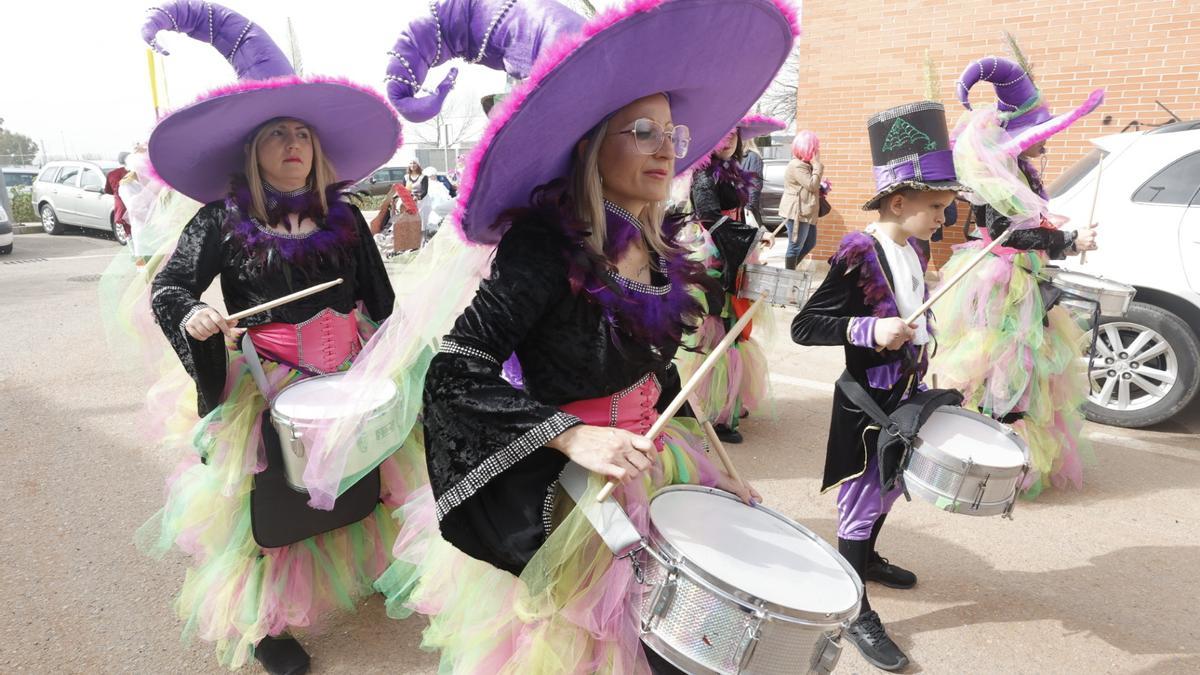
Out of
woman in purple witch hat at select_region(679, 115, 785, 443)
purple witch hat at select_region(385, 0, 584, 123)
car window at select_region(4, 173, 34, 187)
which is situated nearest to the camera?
purple witch hat at select_region(385, 0, 584, 123)

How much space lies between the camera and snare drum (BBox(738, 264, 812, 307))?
5.76ft

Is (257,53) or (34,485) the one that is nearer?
(257,53)

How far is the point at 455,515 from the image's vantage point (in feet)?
5.10

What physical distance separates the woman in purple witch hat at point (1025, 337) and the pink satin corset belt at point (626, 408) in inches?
112

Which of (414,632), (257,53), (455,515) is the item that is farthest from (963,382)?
(257,53)

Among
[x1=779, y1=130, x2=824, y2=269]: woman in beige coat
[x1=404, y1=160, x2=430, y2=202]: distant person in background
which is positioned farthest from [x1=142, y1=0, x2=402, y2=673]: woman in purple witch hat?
[x1=404, y1=160, x2=430, y2=202]: distant person in background

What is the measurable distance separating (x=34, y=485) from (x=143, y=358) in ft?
6.29

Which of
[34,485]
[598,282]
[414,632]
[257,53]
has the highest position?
[257,53]

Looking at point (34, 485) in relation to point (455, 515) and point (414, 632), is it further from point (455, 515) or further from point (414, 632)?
point (455, 515)

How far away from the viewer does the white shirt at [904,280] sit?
265 cm

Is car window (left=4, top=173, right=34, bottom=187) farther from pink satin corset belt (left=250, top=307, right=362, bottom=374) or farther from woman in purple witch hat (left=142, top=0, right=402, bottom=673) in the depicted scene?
pink satin corset belt (left=250, top=307, right=362, bottom=374)

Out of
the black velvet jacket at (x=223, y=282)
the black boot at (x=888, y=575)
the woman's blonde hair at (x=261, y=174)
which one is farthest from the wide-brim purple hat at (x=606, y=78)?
the black boot at (x=888, y=575)

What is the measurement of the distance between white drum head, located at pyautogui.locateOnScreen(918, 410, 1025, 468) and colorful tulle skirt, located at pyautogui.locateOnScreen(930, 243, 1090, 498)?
58.0 inches

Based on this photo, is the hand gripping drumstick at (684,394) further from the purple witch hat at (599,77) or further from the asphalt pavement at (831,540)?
the asphalt pavement at (831,540)
